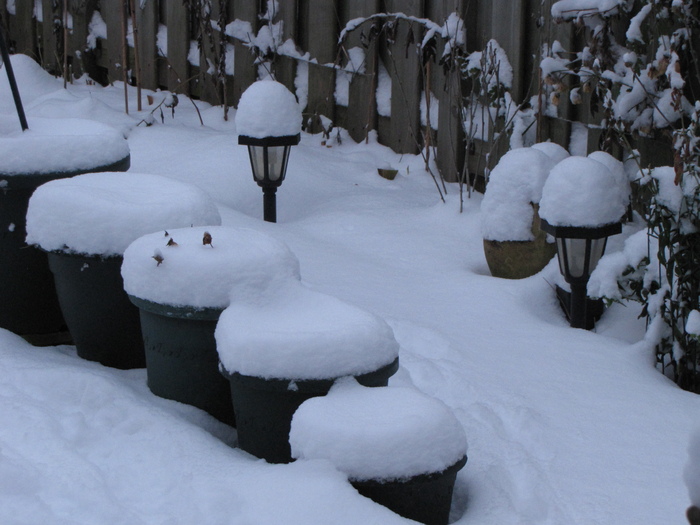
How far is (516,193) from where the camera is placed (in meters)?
3.87

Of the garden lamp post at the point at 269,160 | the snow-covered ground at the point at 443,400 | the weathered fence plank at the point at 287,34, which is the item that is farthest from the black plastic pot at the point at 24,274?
the weathered fence plank at the point at 287,34

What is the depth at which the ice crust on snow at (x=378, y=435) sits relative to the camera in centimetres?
208

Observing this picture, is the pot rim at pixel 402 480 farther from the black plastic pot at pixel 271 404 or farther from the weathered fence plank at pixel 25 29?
the weathered fence plank at pixel 25 29

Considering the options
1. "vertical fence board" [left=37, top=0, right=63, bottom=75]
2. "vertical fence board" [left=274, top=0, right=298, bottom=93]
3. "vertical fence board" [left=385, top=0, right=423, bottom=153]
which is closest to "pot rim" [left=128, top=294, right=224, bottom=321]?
"vertical fence board" [left=385, top=0, right=423, bottom=153]

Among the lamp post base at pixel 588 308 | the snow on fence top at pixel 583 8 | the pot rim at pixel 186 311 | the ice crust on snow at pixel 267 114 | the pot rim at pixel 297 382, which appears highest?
the snow on fence top at pixel 583 8

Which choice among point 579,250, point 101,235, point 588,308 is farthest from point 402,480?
point 588,308

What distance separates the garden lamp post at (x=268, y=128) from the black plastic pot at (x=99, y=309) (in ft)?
5.71

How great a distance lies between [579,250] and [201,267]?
4.78ft

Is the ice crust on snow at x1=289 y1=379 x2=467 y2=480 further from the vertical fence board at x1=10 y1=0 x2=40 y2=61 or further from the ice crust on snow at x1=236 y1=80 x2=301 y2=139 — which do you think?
the vertical fence board at x1=10 y1=0 x2=40 y2=61

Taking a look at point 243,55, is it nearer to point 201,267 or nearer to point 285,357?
point 201,267

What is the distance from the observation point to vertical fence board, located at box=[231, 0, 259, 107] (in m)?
6.51

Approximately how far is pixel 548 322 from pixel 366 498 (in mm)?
1645

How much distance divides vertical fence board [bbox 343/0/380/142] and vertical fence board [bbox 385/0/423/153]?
0.41 ft

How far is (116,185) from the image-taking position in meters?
3.09
